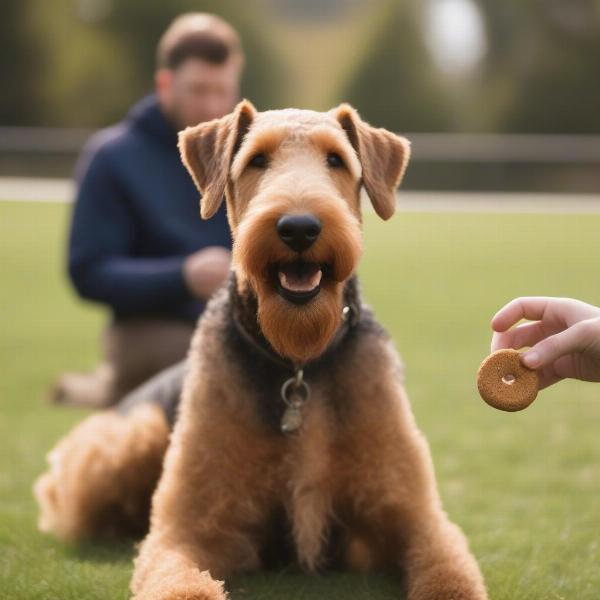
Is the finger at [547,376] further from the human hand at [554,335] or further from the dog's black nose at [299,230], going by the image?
the dog's black nose at [299,230]

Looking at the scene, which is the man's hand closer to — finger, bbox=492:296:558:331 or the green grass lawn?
the green grass lawn

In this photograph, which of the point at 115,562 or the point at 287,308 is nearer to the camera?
the point at 287,308

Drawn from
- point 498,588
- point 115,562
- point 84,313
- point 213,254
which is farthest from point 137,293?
point 84,313

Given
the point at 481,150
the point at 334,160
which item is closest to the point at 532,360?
the point at 334,160

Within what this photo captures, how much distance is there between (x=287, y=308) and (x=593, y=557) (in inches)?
58.3

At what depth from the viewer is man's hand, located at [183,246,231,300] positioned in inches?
186

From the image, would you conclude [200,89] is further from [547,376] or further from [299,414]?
[547,376]

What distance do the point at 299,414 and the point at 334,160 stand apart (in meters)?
0.79

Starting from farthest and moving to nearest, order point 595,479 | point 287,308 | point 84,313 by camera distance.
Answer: point 84,313, point 595,479, point 287,308

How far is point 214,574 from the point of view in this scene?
3.03 m

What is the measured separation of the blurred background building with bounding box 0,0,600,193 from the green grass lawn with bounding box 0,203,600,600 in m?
19.5

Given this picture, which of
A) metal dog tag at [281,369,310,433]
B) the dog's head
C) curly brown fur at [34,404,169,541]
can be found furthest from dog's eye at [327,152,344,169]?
curly brown fur at [34,404,169,541]

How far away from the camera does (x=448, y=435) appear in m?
5.29

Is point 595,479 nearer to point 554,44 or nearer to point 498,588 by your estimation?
point 498,588
